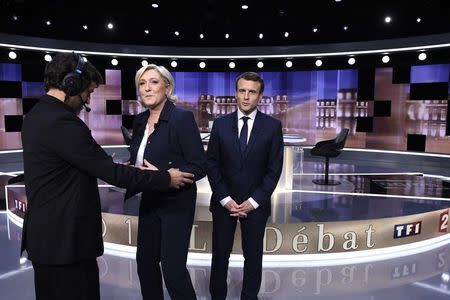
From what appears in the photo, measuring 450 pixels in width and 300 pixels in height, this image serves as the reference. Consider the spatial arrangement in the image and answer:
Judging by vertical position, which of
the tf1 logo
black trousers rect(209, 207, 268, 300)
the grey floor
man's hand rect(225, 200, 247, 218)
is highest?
man's hand rect(225, 200, 247, 218)

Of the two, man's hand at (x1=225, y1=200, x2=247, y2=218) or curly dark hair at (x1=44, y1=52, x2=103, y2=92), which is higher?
curly dark hair at (x1=44, y1=52, x2=103, y2=92)

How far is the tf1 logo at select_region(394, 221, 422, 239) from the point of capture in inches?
138

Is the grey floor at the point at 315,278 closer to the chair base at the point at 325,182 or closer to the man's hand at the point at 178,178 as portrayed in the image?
the man's hand at the point at 178,178

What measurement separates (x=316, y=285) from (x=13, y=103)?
8.21 m

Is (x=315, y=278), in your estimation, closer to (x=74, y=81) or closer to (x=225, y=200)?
(x=225, y=200)

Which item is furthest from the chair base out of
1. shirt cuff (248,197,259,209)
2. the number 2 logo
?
shirt cuff (248,197,259,209)

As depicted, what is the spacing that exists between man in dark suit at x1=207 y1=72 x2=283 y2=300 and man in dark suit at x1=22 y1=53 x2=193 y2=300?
2.55ft

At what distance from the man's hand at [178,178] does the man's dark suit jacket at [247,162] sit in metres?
0.48

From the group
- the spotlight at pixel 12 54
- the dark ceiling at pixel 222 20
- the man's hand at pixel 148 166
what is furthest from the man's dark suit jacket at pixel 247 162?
the spotlight at pixel 12 54

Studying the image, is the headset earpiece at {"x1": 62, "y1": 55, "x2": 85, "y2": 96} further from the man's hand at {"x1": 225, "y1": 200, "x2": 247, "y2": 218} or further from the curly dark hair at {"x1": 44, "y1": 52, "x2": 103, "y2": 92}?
the man's hand at {"x1": 225, "y1": 200, "x2": 247, "y2": 218}

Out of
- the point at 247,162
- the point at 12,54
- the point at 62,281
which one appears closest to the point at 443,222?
the point at 247,162

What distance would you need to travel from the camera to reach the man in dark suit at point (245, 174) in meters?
2.05

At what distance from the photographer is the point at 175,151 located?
5.49 ft

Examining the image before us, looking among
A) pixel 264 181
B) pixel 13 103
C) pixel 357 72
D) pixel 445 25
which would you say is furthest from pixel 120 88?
pixel 264 181
